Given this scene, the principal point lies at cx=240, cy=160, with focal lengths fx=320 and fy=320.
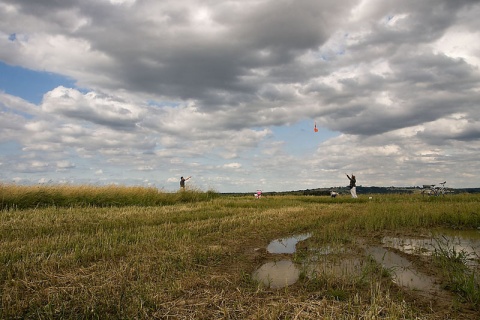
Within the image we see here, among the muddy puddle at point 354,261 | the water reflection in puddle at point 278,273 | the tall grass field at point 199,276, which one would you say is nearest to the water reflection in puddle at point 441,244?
the muddy puddle at point 354,261

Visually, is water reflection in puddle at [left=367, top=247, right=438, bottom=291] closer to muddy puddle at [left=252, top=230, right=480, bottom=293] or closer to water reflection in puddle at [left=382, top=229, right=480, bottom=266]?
muddy puddle at [left=252, top=230, right=480, bottom=293]

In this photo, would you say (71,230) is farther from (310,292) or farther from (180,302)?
(310,292)

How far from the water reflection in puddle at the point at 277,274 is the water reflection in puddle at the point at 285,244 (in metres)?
1.18

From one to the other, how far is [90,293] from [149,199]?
15.7 m

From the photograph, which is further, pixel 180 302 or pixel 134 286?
pixel 134 286

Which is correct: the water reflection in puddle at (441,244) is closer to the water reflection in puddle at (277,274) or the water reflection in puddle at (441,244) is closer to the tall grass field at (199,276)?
the tall grass field at (199,276)

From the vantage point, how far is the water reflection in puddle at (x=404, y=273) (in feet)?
A: 17.3

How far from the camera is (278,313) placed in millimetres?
4047

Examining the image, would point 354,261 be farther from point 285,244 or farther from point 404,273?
point 285,244

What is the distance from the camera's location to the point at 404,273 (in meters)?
5.89

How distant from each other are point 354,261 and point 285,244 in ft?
7.99

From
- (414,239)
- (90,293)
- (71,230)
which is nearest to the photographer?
(90,293)

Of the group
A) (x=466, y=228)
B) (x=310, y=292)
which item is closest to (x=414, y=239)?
(x=466, y=228)

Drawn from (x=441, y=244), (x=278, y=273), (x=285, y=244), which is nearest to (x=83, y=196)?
(x=285, y=244)
